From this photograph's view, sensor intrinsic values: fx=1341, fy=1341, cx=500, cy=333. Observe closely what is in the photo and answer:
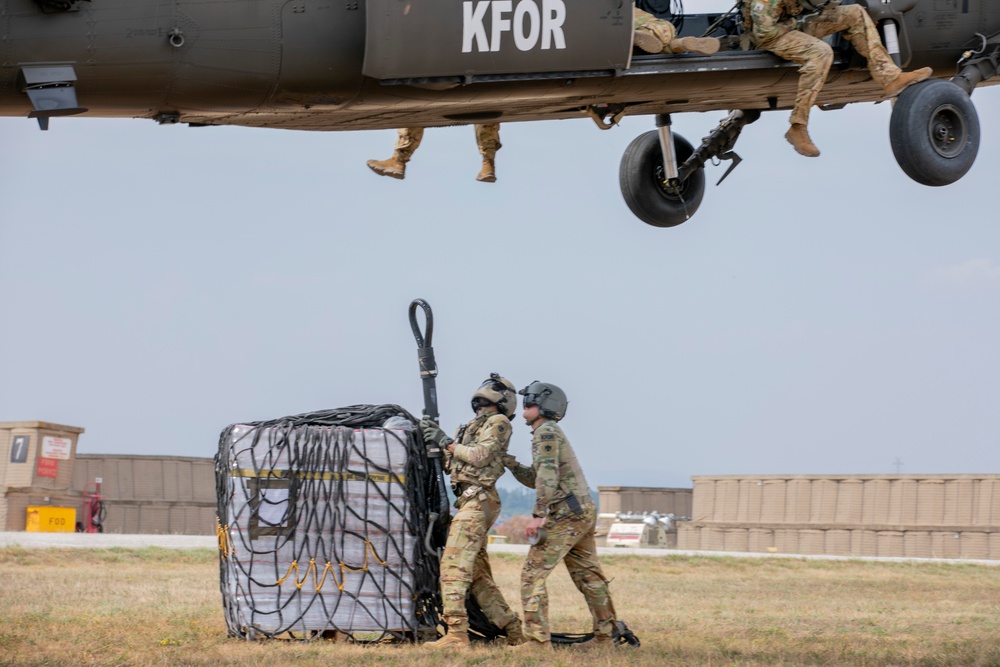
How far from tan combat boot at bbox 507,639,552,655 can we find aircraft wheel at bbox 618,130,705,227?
12.4 feet

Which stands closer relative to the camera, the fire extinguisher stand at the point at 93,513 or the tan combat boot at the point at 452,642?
the tan combat boot at the point at 452,642

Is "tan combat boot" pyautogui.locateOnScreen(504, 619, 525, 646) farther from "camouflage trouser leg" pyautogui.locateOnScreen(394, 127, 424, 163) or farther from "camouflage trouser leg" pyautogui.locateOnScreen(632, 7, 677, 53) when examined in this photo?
"camouflage trouser leg" pyautogui.locateOnScreen(632, 7, 677, 53)

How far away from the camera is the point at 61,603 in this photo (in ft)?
37.0

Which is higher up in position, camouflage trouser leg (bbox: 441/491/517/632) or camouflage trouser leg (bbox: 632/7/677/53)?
camouflage trouser leg (bbox: 632/7/677/53)

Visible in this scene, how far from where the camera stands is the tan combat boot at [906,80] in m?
9.35

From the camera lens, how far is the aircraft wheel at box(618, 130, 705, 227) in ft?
35.9

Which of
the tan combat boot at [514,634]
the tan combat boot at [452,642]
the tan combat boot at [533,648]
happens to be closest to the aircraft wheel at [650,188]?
the tan combat boot at [514,634]

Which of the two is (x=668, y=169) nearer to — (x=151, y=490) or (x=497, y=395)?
(x=497, y=395)

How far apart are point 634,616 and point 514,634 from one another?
292cm

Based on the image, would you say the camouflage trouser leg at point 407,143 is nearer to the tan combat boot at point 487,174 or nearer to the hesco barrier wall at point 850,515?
the tan combat boot at point 487,174

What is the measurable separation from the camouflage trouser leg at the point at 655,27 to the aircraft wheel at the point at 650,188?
1858 mm

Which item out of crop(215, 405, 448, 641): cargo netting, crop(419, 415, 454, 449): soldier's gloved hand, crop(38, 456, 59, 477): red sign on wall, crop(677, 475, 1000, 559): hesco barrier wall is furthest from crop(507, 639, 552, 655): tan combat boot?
crop(677, 475, 1000, 559): hesco barrier wall

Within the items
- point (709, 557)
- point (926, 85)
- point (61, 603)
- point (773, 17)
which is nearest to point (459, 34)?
point (773, 17)

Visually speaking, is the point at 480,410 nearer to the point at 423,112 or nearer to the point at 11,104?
the point at 423,112
